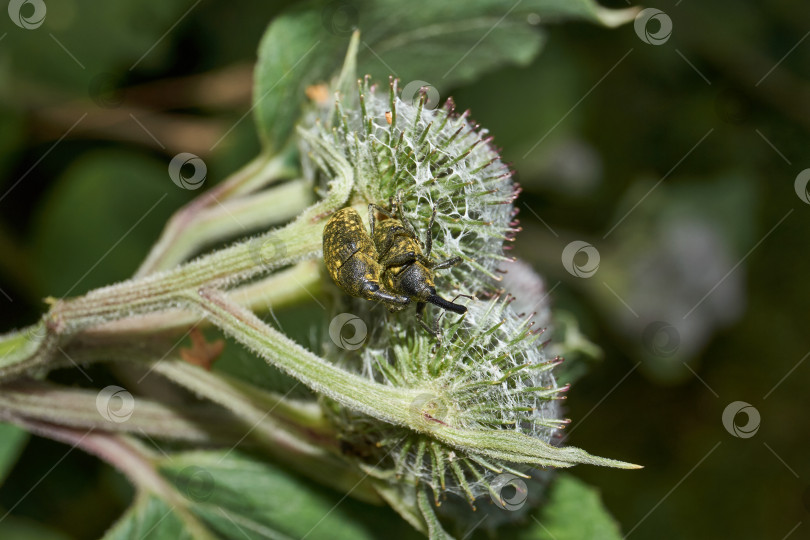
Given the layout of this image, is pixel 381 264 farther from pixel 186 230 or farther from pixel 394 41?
pixel 394 41

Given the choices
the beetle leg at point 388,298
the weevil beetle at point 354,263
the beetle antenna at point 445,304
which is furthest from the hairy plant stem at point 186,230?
the beetle antenna at point 445,304

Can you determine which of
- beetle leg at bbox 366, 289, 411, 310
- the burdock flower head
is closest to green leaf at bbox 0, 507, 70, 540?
the burdock flower head

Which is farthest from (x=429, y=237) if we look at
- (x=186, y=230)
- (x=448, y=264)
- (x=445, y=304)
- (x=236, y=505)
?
(x=236, y=505)

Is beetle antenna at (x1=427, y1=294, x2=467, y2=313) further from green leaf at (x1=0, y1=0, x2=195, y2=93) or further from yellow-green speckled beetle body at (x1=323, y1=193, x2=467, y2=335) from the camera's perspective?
green leaf at (x1=0, y1=0, x2=195, y2=93)

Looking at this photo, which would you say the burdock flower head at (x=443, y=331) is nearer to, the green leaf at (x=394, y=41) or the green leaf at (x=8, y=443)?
the green leaf at (x=394, y=41)

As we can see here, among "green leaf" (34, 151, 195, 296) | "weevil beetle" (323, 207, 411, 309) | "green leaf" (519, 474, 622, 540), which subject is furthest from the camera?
"green leaf" (34, 151, 195, 296)

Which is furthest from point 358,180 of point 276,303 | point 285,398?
point 285,398
